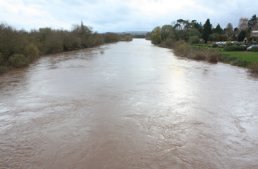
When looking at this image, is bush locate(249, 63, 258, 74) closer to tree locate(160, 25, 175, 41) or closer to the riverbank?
the riverbank

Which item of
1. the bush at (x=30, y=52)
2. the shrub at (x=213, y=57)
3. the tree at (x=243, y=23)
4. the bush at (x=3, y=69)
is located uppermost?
the tree at (x=243, y=23)

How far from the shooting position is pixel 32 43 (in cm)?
3228

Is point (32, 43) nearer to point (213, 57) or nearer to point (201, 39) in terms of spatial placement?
point (213, 57)

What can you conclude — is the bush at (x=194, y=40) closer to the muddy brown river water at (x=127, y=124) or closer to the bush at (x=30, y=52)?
the bush at (x=30, y=52)

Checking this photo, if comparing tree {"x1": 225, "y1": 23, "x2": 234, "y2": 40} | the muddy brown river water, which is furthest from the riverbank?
tree {"x1": 225, "y1": 23, "x2": 234, "y2": 40}

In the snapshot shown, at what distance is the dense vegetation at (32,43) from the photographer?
79.0 ft

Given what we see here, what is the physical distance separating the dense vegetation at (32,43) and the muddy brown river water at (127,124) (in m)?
6.00

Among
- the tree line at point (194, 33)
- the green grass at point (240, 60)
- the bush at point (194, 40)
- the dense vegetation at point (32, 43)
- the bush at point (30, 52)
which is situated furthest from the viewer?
the tree line at point (194, 33)

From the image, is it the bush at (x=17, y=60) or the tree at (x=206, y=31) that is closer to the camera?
the bush at (x=17, y=60)

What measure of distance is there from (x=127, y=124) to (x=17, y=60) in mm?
17060

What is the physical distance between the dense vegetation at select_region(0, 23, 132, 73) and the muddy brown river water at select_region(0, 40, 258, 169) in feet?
19.7

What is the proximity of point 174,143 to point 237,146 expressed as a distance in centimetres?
186

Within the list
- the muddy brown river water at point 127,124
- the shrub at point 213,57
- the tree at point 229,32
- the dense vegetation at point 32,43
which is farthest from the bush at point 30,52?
the tree at point 229,32

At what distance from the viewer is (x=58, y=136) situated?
9305 millimetres
